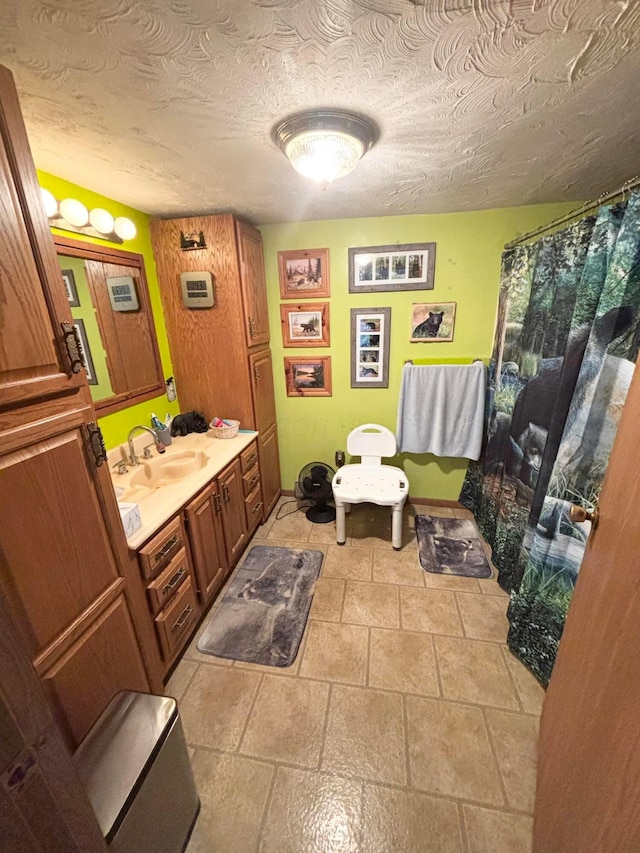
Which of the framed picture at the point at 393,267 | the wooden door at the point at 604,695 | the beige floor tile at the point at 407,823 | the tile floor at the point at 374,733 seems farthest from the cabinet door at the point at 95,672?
the framed picture at the point at 393,267

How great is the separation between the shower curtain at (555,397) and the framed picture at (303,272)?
4.10 feet

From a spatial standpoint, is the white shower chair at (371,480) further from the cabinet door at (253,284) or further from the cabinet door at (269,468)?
the cabinet door at (253,284)

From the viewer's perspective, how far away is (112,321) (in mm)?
1877

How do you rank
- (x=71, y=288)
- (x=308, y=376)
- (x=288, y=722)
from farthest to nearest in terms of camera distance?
(x=308, y=376) → (x=71, y=288) → (x=288, y=722)

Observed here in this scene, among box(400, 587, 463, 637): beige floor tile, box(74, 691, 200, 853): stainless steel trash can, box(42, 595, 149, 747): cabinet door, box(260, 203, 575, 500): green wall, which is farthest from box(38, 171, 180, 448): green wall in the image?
box(400, 587, 463, 637): beige floor tile

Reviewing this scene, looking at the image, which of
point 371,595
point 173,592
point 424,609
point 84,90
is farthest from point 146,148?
point 424,609

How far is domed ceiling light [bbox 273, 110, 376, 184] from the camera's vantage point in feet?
3.61

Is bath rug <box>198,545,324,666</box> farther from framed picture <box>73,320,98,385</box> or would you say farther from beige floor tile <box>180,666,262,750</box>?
framed picture <box>73,320,98,385</box>

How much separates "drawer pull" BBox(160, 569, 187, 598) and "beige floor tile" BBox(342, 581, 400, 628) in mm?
936

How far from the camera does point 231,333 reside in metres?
2.20

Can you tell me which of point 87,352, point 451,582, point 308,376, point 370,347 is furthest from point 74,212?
point 451,582

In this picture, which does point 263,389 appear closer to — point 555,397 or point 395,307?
point 395,307

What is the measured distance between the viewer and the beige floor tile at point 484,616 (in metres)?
1.75

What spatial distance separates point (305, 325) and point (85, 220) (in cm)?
144
